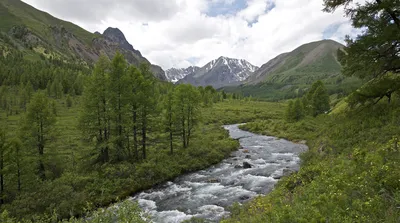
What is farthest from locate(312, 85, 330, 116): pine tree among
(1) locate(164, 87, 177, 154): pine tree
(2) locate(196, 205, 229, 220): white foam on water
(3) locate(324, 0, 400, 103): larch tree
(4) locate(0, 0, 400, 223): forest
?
(2) locate(196, 205, 229, 220): white foam on water

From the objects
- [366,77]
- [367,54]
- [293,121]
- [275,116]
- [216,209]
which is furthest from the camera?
[275,116]

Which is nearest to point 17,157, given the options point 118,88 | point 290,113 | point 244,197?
point 118,88

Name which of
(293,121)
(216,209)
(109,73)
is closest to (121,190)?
(216,209)

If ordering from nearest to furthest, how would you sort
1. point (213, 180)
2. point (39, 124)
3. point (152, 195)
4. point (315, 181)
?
point (315, 181) < point (152, 195) < point (39, 124) < point (213, 180)

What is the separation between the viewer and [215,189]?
85.0 ft

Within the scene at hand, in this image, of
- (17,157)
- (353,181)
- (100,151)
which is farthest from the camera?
(100,151)

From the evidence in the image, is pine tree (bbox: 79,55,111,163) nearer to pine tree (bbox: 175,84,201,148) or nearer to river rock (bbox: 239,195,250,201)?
pine tree (bbox: 175,84,201,148)

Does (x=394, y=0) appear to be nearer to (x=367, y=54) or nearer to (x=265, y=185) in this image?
(x=367, y=54)

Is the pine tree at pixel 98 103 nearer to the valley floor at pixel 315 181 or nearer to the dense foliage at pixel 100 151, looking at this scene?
the dense foliage at pixel 100 151

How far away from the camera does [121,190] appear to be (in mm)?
26438

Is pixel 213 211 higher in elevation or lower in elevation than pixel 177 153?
lower

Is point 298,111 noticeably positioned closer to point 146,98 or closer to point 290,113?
point 290,113

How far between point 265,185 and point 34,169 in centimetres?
2508

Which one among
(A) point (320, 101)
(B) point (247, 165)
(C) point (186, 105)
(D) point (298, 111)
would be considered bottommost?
(B) point (247, 165)
